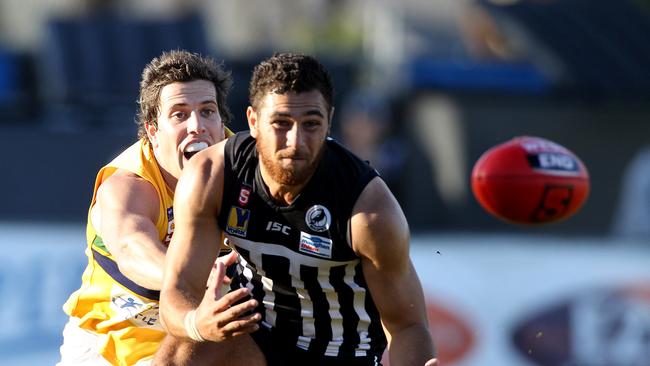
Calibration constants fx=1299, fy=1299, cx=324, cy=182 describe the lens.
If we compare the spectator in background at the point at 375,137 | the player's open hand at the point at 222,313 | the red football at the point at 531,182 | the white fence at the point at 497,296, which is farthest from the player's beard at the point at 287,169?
the spectator in background at the point at 375,137

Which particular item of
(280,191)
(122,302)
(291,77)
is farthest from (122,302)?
(291,77)

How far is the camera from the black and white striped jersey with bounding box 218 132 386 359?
5.61 m

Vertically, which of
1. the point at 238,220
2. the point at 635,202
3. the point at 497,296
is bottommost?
the point at 497,296

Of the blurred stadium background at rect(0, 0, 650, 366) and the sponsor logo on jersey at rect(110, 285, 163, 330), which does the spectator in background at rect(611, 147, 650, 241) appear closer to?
the blurred stadium background at rect(0, 0, 650, 366)

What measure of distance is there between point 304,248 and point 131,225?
98 centimetres

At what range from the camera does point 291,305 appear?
5.95 metres

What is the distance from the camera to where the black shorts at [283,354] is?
601 cm

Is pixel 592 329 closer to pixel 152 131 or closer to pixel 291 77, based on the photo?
pixel 152 131

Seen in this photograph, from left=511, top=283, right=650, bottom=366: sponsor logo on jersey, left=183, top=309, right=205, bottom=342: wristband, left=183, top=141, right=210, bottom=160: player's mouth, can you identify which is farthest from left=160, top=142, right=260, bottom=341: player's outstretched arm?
left=511, top=283, right=650, bottom=366: sponsor logo on jersey

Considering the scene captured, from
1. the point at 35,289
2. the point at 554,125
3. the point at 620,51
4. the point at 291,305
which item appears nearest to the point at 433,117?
the point at 554,125

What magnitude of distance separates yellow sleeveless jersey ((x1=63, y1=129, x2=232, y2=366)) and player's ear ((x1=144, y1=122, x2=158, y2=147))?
10 cm

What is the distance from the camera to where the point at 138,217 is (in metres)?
6.24

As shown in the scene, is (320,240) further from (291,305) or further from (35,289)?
(35,289)

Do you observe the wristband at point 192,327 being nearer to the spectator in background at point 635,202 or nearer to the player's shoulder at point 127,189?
the player's shoulder at point 127,189
